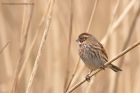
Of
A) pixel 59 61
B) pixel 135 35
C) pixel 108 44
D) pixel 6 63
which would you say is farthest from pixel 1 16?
pixel 135 35

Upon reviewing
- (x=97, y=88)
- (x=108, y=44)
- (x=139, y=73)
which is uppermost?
(x=108, y=44)

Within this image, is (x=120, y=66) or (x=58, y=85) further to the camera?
(x=58, y=85)

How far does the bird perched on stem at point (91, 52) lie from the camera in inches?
79.9

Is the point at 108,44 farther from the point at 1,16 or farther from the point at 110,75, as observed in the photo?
the point at 1,16

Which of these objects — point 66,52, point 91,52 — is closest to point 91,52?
point 91,52

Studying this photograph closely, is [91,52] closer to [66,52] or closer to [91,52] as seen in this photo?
[91,52]

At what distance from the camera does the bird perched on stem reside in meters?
2.03

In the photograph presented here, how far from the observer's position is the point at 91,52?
2.12 meters

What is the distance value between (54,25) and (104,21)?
358mm

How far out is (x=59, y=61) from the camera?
7.15ft

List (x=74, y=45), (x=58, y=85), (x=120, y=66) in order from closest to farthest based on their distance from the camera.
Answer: (x=120, y=66), (x=58, y=85), (x=74, y=45)

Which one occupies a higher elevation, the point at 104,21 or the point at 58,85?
the point at 104,21

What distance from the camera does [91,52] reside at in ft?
6.95

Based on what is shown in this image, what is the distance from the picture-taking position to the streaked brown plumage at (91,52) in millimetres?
2029
